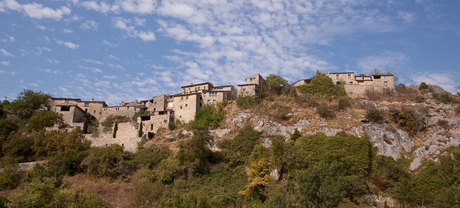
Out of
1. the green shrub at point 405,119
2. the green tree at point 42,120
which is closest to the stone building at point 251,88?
the green shrub at point 405,119

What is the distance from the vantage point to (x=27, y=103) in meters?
53.4

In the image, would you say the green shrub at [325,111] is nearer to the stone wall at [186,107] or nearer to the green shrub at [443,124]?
the green shrub at [443,124]

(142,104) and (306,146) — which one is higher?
(142,104)

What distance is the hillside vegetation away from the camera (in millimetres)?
25906

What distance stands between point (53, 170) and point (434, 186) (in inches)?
Result: 1821

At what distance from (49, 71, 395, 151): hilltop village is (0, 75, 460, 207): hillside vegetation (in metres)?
2.23

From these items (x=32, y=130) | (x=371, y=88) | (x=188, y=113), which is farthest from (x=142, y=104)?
(x=371, y=88)

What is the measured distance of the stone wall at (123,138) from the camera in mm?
45812

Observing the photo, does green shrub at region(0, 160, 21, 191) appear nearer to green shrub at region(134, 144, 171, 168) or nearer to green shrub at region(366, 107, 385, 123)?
green shrub at region(134, 144, 171, 168)

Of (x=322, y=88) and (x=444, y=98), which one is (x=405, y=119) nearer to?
(x=444, y=98)

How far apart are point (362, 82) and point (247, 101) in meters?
20.8

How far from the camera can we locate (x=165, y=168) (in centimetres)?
3656

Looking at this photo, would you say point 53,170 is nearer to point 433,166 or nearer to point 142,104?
point 142,104

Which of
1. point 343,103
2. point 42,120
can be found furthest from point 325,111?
point 42,120
